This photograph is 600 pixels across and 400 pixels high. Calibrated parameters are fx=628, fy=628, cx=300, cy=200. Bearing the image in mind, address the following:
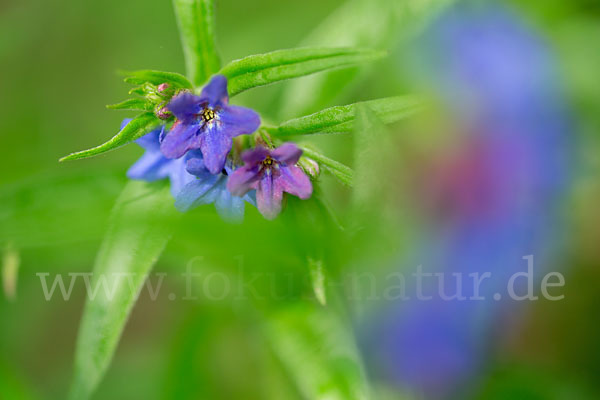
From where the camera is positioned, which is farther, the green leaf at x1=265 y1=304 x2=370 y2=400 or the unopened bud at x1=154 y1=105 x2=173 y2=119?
the green leaf at x1=265 y1=304 x2=370 y2=400

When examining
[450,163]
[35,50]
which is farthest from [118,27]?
[450,163]

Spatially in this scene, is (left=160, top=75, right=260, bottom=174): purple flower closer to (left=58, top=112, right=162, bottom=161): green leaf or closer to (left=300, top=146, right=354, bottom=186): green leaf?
(left=58, top=112, right=162, bottom=161): green leaf

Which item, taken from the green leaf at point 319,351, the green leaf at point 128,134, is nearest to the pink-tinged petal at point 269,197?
the green leaf at point 128,134

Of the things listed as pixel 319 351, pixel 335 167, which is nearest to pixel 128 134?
pixel 335 167

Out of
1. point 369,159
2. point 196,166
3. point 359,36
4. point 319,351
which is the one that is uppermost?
point 359,36

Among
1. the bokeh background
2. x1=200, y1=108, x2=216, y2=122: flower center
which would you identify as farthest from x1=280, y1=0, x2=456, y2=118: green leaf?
x1=200, y1=108, x2=216, y2=122: flower center

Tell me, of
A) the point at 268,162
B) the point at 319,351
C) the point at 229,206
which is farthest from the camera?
the point at 319,351

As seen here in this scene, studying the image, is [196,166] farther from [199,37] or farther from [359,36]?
[359,36]

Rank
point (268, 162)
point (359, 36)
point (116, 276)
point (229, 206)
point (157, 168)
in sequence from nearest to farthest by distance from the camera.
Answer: point (268, 162)
point (229, 206)
point (116, 276)
point (157, 168)
point (359, 36)
